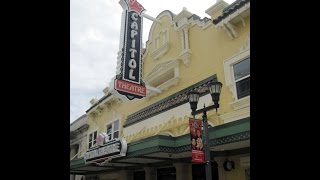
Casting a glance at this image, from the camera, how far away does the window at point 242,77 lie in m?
10.9

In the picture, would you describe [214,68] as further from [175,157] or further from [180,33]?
[175,157]

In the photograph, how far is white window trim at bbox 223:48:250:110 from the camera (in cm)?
1071

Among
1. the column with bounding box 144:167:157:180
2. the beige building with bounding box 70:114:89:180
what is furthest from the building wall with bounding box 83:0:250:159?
the beige building with bounding box 70:114:89:180

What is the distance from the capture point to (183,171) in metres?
12.8

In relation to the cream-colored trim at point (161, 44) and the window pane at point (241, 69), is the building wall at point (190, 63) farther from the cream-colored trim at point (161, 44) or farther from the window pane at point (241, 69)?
the window pane at point (241, 69)

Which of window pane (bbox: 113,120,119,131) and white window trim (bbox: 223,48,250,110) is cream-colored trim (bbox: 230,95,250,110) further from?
window pane (bbox: 113,120,119,131)

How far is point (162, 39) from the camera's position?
626 inches

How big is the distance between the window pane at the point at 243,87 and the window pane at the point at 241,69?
0.24 metres

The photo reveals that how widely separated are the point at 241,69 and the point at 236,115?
5.49ft

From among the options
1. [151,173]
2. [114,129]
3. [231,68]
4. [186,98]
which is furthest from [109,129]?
[231,68]

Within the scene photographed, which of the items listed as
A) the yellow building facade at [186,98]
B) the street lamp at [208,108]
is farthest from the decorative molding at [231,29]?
the street lamp at [208,108]

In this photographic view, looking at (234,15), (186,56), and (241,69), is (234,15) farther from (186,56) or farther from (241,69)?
(186,56)
